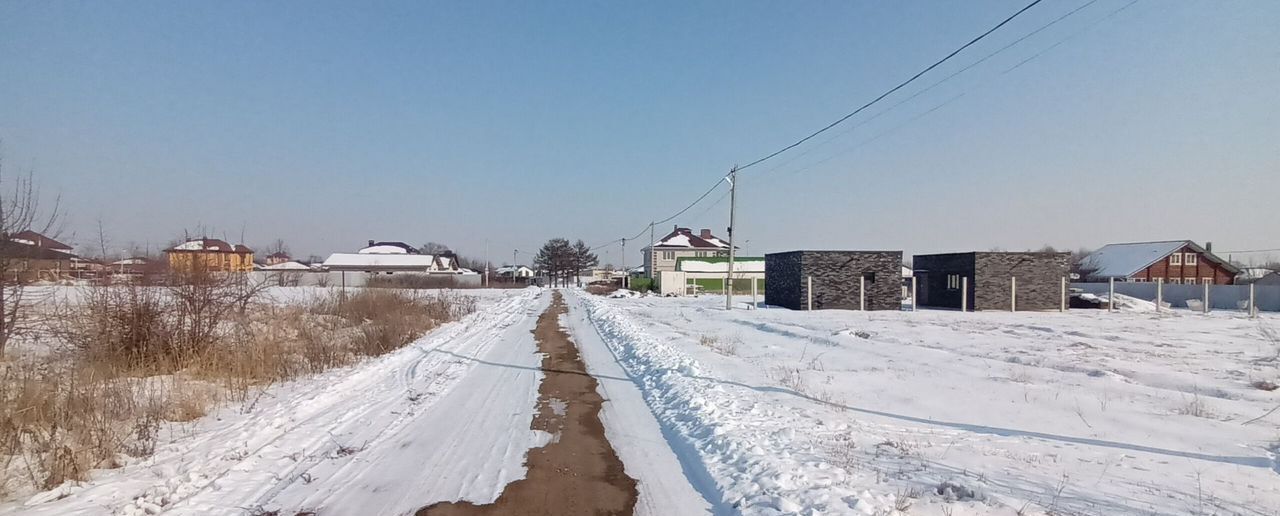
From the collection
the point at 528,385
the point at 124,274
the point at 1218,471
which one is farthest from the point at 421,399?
the point at 1218,471

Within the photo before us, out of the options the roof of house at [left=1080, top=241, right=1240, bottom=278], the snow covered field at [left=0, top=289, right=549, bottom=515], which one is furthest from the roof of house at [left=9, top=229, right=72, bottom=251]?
the roof of house at [left=1080, top=241, right=1240, bottom=278]

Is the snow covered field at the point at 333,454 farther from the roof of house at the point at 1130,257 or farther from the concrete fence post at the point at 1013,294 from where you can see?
the roof of house at the point at 1130,257

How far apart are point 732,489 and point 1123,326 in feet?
89.4

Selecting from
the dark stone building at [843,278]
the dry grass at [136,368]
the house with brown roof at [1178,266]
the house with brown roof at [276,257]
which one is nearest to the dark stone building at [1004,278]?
the dark stone building at [843,278]

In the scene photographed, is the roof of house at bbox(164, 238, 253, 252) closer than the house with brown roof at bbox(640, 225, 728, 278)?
Yes

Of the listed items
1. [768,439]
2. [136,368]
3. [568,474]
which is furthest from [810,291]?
[568,474]

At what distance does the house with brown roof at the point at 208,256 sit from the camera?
12312 millimetres

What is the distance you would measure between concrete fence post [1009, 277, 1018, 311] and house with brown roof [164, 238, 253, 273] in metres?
37.7

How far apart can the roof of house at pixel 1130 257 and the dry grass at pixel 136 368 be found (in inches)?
2580

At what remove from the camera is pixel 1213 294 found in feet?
146

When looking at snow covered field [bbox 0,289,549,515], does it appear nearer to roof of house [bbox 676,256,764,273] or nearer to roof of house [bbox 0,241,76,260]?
roof of house [bbox 0,241,76,260]

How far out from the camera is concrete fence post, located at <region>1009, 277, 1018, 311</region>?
119 feet

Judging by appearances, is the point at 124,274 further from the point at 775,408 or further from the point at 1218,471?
the point at 1218,471

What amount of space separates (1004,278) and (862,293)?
9.00 metres
